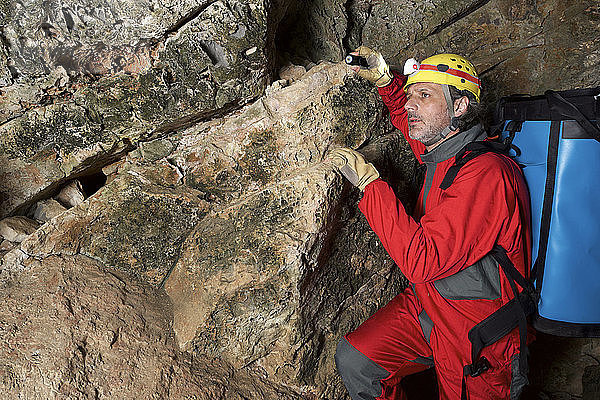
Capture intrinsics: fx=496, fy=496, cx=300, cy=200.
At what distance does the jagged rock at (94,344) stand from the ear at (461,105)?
2.49 metres

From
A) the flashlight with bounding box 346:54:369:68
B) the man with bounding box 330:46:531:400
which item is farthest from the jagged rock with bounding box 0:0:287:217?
the man with bounding box 330:46:531:400

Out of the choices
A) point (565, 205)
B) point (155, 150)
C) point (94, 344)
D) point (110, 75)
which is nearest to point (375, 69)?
point (565, 205)

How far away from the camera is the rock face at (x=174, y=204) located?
3312 millimetres

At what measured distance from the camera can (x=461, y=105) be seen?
3.59 m

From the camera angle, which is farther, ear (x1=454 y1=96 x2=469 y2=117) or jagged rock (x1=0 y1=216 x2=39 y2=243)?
jagged rock (x1=0 y1=216 x2=39 y2=243)

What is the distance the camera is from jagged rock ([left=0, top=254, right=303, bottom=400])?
311 cm

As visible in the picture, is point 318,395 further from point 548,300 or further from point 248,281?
point 548,300

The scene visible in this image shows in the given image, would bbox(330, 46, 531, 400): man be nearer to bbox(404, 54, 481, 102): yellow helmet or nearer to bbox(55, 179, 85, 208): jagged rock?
bbox(404, 54, 481, 102): yellow helmet

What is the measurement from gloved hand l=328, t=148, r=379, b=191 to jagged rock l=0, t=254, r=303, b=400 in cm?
167

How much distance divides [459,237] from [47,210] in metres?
3.18

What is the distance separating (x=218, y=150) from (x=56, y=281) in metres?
1.48

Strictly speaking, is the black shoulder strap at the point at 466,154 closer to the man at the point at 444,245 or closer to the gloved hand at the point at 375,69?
the man at the point at 444,245

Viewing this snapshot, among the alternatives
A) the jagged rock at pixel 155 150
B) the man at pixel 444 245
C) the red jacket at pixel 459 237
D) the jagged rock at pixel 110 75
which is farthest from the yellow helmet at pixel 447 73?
the jagged rock at pixel 155 150

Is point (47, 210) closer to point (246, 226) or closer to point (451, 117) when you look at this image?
point (246, 226)
